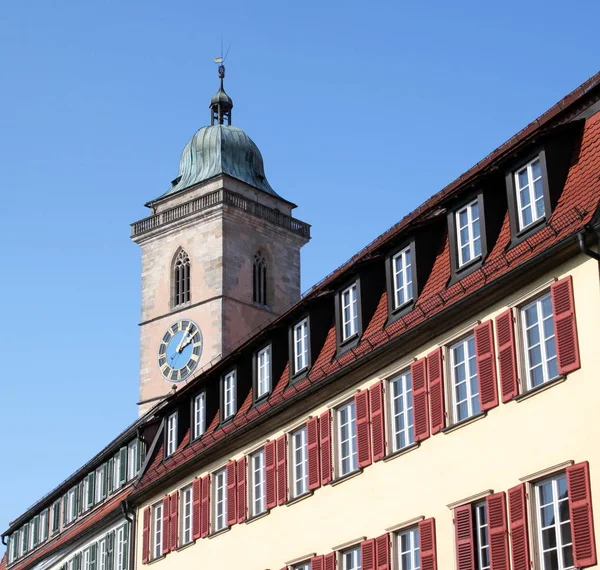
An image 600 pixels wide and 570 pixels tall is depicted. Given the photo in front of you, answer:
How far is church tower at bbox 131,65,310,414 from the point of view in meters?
78.0

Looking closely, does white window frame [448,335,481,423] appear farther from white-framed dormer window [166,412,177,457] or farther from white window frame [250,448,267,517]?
white-framed dormer window [166,412,177,457]

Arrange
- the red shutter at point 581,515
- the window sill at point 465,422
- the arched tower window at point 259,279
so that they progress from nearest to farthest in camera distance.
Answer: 1. the red shutter at point 581,515
2. the window sill at point 465,422
3. the arched tower window at point 259,279

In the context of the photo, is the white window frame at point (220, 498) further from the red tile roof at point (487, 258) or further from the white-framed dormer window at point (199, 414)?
the white-framed dormer window at point (199, 414)

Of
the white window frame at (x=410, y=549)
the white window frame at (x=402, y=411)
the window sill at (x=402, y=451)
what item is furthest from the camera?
the white window frame at (x=402, y=411)

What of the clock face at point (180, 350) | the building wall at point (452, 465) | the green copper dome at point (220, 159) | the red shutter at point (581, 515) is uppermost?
the green copper dome at point (220, 159)

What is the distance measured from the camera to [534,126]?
26.0m

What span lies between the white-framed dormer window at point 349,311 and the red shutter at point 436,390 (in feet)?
11.8

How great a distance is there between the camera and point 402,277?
91.5ft

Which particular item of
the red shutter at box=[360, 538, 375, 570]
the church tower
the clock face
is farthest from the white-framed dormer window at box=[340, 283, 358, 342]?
the clock face

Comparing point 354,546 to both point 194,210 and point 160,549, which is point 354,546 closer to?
point 160,549

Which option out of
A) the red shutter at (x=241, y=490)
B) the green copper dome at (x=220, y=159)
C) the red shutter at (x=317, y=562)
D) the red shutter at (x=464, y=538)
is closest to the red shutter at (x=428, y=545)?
the red shutter at (x=464, y=538)

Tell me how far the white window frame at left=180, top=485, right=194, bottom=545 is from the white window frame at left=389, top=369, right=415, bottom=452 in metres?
9.98

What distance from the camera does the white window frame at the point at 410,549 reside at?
84.0 feet

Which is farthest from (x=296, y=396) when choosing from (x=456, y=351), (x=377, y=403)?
(x=456, y=351)
